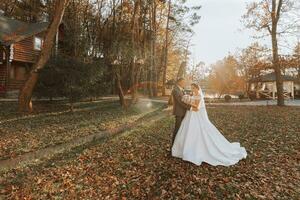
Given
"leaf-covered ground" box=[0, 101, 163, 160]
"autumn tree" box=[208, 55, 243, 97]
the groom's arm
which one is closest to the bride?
the groom's arm

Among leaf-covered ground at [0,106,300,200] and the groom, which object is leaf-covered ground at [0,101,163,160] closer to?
leaf-covered ground at [0,106,300,200]

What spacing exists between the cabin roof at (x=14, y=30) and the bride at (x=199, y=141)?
22916 mm

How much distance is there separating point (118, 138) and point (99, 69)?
8.34 meters

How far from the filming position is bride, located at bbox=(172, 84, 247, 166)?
667cm

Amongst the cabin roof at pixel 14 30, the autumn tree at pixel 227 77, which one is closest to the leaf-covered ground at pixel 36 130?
the cabin roof at pixel 14 30

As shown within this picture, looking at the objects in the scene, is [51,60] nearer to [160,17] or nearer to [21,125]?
[21,125]

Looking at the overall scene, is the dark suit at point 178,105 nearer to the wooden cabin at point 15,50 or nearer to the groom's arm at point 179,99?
the groom's arm at point 179,99

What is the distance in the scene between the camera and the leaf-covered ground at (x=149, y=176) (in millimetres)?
4922

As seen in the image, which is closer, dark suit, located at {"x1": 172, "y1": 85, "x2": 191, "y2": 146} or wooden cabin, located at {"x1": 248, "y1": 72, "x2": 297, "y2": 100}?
dark suit, located at {"x1": 172, "y1": 85, "x2": 191, "y2": 146}

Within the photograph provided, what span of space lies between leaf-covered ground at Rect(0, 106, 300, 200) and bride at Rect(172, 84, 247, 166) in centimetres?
27

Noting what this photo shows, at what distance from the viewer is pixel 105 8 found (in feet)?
95.2

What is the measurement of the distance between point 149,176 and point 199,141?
1817 mm

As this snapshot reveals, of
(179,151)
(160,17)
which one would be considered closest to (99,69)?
(179,151)

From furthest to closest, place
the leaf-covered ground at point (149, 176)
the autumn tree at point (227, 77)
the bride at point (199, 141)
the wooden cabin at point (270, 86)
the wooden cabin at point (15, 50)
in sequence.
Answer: the autumn tree at point (227, 77) < the wooden cabin at point (270, 86) < the wooden cabin at point (15, 50) < the bride at point (199, 141) < the leaf-covered ground at point (149, 176)
